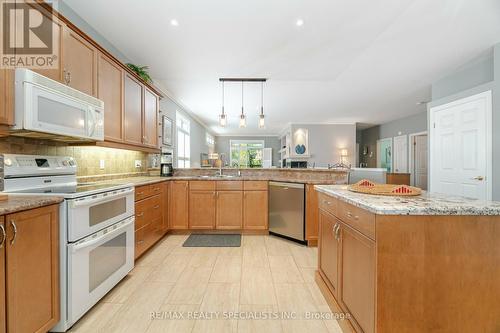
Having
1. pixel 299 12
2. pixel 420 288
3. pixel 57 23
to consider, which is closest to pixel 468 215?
pixel 420 288

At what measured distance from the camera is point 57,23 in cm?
169

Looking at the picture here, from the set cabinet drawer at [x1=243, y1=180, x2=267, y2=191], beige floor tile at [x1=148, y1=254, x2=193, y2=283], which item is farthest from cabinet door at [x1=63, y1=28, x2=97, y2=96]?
cabinet drawer at [x1=243, y1=180, x2=267, y2=191]

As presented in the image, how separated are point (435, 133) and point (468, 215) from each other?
3743mm

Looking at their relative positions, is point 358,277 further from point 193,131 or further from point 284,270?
point 193,131

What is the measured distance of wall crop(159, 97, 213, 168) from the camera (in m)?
4.52

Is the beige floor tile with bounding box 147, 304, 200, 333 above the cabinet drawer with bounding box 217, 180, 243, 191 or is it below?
below

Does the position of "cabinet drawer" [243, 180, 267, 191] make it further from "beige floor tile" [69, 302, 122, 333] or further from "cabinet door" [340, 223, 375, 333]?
"beige floor tile" [69, 302, 122, 333]

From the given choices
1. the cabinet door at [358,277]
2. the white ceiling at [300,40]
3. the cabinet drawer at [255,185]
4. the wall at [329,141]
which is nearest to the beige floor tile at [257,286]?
the cabinet door at [358,277]

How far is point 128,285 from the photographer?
2.02 m

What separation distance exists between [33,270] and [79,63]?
5.43ft

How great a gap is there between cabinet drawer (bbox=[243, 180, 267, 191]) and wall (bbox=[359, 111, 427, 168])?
5.82 metres

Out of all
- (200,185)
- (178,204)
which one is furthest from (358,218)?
(178,204)

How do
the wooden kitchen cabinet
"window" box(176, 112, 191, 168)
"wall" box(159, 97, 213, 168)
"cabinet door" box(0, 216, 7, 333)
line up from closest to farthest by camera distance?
"cabinet door" box(0, 216, 7, 333) < the wooden kitchen cabinet < "wall" box(159, 97, 213, 168) < "window" box(176, 112, 191, 168)
